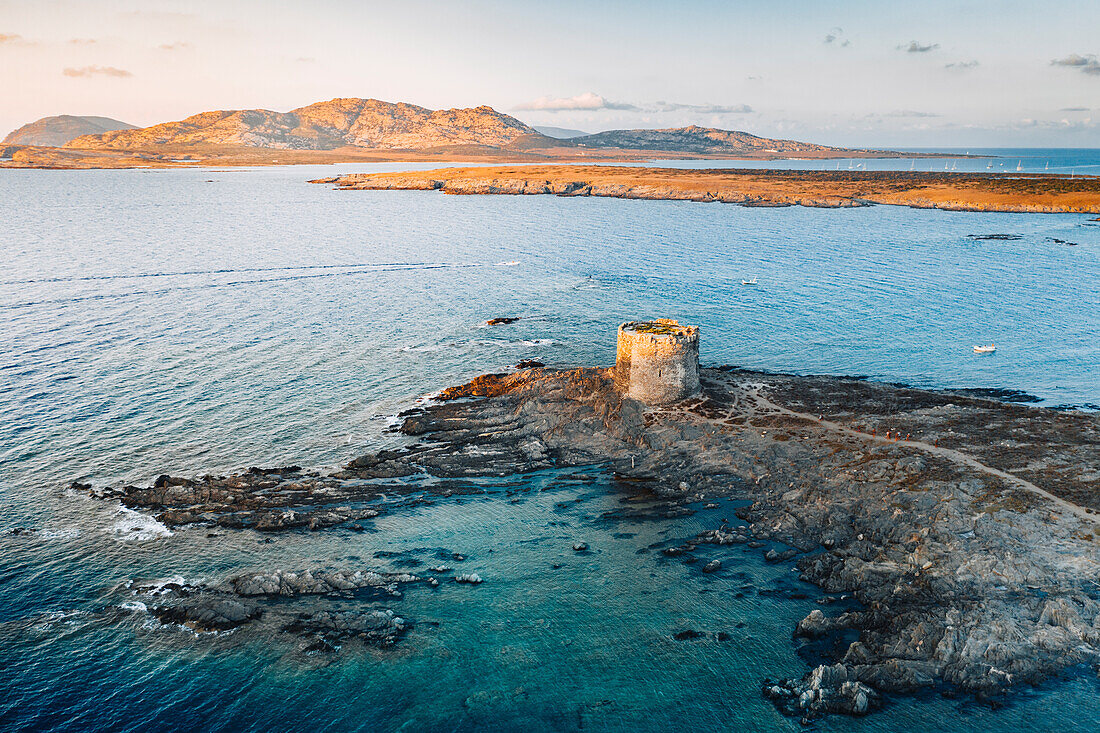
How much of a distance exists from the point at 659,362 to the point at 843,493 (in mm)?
14806

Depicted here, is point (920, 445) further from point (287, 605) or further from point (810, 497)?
point (287, 605)

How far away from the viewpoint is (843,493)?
1426 inches

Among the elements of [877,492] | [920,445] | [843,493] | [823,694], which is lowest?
[823,694]

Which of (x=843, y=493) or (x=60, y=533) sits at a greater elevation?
(x=843, y=493)

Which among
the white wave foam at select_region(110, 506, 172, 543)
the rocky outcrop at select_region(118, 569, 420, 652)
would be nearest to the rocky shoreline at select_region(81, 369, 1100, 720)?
the rocky outcrop at select_region(118, 569, 420, 652)

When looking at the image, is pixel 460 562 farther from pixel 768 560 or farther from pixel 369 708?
pixel 768 560

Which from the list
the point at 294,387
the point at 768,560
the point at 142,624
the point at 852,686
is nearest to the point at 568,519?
the point at 768,560

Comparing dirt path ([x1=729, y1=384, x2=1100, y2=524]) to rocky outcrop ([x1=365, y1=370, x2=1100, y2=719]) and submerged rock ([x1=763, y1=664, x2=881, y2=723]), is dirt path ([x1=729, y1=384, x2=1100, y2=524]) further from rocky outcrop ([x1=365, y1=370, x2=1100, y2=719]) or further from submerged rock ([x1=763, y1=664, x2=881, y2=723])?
submerged rock ([x1=763, y1=664, x2=881, y2=723])

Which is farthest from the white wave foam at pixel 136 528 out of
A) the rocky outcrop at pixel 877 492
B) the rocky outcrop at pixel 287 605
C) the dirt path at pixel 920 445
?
the dirt path at pixel 920 445

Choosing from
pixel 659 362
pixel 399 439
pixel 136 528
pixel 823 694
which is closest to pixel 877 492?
pixel 823 694

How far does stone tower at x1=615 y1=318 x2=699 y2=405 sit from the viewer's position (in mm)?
46344

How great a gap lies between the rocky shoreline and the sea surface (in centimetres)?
140

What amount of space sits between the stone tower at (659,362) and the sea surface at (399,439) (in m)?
8.66

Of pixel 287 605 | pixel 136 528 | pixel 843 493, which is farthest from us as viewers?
pixel 843 493
